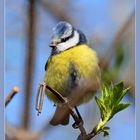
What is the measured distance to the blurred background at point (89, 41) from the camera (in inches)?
23.6

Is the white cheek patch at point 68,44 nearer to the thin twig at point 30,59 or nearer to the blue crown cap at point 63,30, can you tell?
the blue crown cap at point 63,30

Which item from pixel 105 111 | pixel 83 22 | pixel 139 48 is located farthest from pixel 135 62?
pixel 105 111

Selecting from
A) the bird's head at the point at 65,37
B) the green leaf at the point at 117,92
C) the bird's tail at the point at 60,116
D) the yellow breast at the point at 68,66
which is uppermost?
the green leaf at the point at 117,92

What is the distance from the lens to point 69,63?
678mm

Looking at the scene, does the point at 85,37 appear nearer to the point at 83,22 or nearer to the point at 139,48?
the point at 83,22

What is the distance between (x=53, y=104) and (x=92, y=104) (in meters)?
0.08

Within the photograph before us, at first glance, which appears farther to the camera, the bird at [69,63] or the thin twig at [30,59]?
the bird at [69,63]

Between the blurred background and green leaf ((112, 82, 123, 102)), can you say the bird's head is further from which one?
green leaf ((112, 82, 123, 102))

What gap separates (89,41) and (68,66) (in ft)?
0.21

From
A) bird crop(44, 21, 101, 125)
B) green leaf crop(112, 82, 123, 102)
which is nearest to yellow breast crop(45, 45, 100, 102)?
bird crop(44, 21, 101, 125)

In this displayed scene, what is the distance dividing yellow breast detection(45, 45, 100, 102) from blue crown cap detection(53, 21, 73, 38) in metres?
0.03

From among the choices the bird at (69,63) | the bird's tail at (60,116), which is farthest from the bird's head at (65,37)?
the bird's tail at (60,116)

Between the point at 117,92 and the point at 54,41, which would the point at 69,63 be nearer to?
the point at 54,41

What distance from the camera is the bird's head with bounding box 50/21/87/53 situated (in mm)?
671
